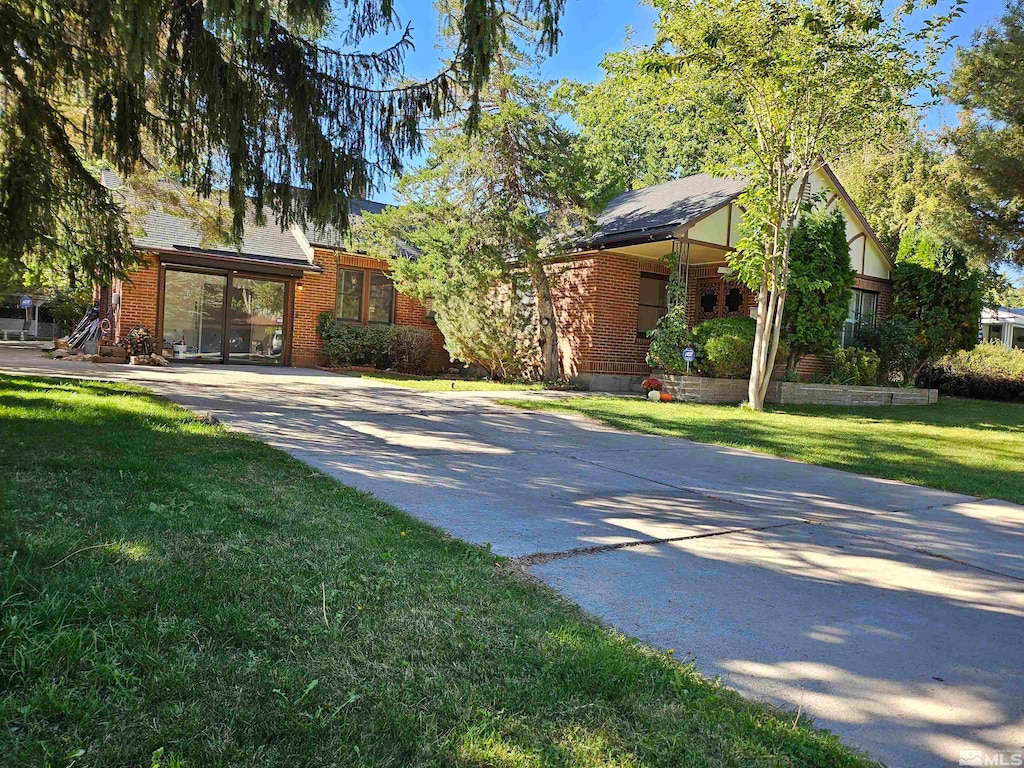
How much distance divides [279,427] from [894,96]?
Result: 1025 cm

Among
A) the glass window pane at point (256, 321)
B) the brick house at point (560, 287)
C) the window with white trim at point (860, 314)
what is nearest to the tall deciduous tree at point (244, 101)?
the brick house at point (560, 287)

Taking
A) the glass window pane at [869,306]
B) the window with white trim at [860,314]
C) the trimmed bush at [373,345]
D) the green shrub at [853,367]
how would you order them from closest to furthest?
the green shrub at [853,367] < the window with white trim at [860,314] < the glass window pane at [869,306] < the trimmed bush at [373,345]

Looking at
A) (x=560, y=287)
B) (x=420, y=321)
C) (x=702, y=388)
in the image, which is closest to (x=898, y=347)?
(x=702, y=388)

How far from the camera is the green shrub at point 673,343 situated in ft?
44.2

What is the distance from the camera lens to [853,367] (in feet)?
50.2

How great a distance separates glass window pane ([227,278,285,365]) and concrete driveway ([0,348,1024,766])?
10.0 m

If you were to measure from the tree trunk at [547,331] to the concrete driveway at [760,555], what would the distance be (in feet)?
23.0

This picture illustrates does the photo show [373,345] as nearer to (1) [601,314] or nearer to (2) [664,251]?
(1) [601,314]

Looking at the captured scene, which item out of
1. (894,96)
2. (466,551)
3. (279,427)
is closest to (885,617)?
(466,551)

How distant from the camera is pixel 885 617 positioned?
3.21 meters

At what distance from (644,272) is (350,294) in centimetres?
799

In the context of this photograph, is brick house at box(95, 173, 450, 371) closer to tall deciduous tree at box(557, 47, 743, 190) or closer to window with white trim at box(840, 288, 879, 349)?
tall deciduous tree at box(557, 47, 743, 190)

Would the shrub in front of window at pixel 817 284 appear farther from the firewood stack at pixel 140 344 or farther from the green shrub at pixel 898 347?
the firewood stack at pixel 140 344

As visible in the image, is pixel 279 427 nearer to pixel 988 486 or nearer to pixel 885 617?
pixel 885 617
